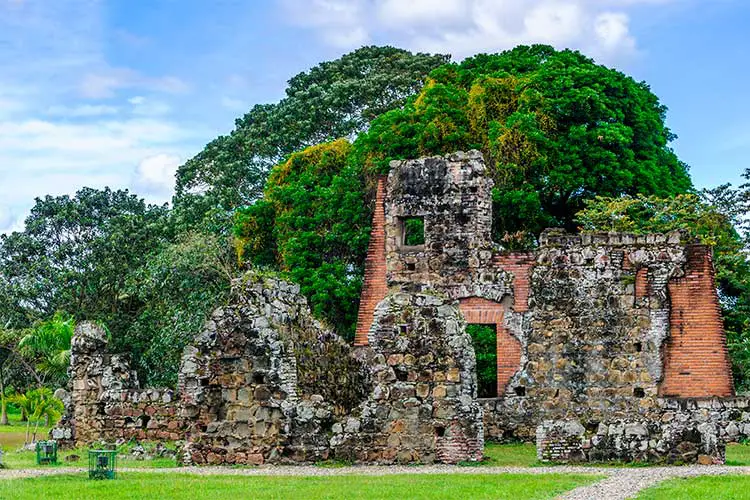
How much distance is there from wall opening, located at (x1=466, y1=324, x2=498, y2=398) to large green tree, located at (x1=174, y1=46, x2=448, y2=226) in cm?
1590

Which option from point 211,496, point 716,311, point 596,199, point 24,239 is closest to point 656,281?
point 716,311

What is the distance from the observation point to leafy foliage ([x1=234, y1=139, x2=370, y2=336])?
119 feet

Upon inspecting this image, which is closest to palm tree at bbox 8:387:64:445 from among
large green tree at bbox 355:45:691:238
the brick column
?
the brick column

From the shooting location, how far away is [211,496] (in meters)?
15.6

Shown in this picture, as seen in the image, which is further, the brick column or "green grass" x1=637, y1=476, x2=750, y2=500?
the brick column

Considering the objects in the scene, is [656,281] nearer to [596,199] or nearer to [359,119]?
[596,199]

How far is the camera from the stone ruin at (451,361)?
20734 millimetres

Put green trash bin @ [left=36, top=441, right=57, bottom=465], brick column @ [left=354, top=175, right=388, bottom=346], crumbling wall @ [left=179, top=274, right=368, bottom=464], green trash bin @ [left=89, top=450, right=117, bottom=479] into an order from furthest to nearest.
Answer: brick column @ [left=354, top=175, right=388, bottom=346]
green trash bin @ [left=36, top=441, right=57, bottom=465]
crumbling wall @ [left=179, top=274, right=368, bottom=464]
green trash bin @ [left=89, top=450, right=117, bottom=479]

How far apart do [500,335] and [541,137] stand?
25.2ft

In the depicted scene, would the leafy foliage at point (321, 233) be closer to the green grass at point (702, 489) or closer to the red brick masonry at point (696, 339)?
the red brick masonry at point (696, 339)

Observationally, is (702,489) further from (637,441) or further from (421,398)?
(421,398)

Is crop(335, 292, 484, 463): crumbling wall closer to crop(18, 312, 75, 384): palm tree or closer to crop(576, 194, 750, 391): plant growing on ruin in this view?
crop(576, 194, 750, 391): plant growing on ruin

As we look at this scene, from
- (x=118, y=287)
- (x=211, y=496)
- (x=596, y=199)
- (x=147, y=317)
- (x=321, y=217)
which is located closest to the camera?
(x=211, y=496)

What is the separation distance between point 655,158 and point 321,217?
10591 mm
